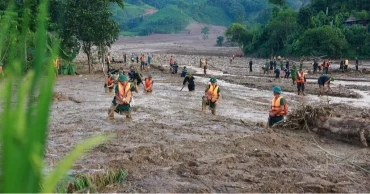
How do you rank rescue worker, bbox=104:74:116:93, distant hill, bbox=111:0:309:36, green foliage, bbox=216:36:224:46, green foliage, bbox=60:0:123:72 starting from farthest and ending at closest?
1. distant hill, bbox=111:0:309:36
2. green foliage, bbox=216:36:224:46
3. green foliage, bbox=60:0:123:72
4. rescue worker, bbox=104:74:116:93

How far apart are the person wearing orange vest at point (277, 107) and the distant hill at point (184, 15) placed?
10888 centimetres

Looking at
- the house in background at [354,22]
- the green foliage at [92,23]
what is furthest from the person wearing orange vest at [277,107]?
the house in background at [354,22]

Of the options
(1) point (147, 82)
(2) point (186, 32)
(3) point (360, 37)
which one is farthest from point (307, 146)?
(2) point (186, 32)

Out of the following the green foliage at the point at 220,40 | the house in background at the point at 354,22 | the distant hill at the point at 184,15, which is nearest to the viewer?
the house in background at the point at 354,22

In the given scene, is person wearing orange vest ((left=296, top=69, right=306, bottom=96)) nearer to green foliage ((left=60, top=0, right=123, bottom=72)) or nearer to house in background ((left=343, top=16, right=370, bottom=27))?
green foliage ((left=60, top=0, right=123, bottom=72))

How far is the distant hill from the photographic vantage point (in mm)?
120625

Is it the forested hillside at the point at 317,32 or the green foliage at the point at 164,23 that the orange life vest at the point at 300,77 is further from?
the green foliage at the point at 164,23

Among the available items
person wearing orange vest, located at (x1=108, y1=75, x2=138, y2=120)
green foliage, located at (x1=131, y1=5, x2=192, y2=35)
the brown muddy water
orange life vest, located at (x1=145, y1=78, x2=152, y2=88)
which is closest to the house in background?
orange life vest, located at (x1=145, y1=78, x2=152, y2=88)

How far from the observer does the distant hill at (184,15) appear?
121m

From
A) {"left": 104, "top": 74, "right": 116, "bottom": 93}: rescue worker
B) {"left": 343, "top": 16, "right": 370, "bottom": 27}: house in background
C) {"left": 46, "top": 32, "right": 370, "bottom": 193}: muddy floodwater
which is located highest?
{"left": 343, "top": 16, "right": 370, "bottom": 27}: house in background

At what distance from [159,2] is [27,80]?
151 m

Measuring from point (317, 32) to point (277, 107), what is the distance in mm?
36880

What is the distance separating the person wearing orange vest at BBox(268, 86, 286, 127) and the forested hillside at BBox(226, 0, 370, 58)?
1407 inches

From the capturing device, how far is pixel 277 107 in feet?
36.4
